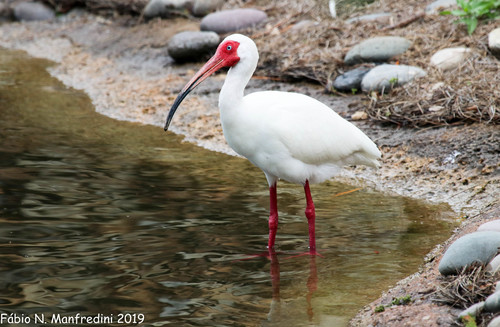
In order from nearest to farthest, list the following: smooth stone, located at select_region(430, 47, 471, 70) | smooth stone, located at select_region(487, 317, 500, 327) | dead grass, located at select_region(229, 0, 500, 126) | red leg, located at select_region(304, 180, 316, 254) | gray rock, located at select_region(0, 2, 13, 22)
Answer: smooth stone, located at select_region(487, 317, 500, 327), red leg, located at select_region(304, 180, 316, 254), dead grass, located at select_region(229, 0, 500, 126), smooth stone, located at select_region(430, 47, 471, 70), gray rock, located at select_region(0, 2, 13, 22)

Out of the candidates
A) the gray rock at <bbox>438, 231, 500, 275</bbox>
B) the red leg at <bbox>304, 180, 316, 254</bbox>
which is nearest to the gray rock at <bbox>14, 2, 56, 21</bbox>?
the red leg at <bbox>304, 180, 316, 254</bbox>

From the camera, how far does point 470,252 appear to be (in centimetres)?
415

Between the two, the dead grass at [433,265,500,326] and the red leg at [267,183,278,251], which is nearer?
the dead grass at [433,265,500,326]

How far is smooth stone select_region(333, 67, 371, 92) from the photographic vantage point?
8.95 m

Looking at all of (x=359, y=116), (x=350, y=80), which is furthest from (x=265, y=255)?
(x=350, y=80)

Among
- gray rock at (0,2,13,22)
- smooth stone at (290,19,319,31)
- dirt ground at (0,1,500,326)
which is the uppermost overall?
smooth stone at (290,19,319,31)

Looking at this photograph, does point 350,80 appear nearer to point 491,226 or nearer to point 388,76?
point 388,76

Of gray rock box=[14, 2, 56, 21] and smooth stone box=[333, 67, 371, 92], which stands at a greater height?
gray rock box=[14, 2, 56, 21]

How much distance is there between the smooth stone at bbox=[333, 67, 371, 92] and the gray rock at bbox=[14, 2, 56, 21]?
868 centimetres

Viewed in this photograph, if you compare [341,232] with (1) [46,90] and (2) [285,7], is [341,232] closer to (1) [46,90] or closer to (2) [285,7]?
(1) [46,90]

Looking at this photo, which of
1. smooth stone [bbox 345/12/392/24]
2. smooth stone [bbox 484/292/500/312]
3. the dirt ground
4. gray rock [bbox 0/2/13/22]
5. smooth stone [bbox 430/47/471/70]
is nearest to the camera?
smooth stone [bbox 484/292/500/312]

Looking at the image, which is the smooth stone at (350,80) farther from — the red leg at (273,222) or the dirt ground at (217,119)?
the red leg at (273,222)

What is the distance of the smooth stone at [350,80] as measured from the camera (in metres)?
8.95

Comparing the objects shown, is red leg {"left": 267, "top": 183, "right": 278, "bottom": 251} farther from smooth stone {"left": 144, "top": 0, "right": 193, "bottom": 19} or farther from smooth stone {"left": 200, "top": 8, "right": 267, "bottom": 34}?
smooth stone {"left": 144, "top": 0, "right": 193, "bottom": 19}
